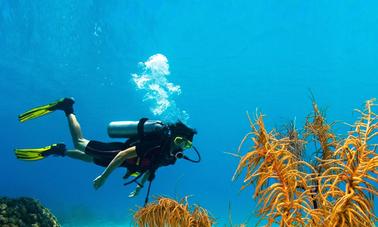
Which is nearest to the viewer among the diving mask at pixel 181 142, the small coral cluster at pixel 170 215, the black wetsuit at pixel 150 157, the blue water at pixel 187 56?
the small coral cluster at pixel 170 215

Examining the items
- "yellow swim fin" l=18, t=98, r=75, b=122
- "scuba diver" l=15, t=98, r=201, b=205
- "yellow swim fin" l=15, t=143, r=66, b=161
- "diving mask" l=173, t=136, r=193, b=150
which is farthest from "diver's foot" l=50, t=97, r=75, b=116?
"diving mask" l=173, t=136, r=193, b=150

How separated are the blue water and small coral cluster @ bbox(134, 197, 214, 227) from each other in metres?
14.5

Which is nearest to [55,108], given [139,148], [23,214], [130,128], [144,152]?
[23,214]

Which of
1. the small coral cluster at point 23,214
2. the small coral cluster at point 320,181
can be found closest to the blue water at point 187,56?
the small coral cluster at point 23,214

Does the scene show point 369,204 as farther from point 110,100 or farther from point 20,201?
point 110,100

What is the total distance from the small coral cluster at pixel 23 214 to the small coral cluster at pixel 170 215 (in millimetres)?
5156

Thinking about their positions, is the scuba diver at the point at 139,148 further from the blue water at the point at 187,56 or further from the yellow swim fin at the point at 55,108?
the blue water at the point at 187,56

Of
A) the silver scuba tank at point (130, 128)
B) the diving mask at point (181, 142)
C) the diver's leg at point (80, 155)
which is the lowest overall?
the diving mask at point (181, 142)

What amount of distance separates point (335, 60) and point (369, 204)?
175ft

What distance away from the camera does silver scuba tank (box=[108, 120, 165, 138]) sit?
7.09 m

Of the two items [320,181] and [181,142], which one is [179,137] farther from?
[320,181]

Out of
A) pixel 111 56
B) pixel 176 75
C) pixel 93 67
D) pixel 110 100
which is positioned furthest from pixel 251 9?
pixel 110 100

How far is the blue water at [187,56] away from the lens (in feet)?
102

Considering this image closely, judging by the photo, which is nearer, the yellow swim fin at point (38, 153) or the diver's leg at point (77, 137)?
the diver's leg at point (77, 137)
